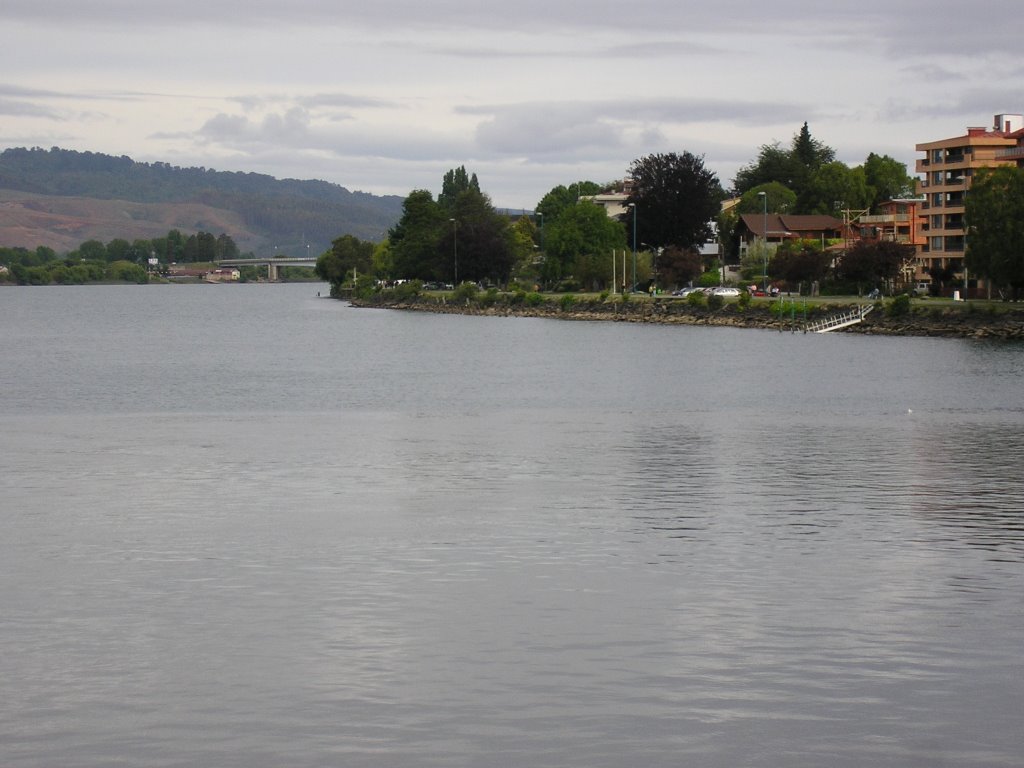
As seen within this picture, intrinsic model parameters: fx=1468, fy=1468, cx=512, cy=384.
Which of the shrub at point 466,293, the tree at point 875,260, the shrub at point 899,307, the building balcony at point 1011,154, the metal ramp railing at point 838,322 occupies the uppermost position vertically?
the building balcony at point 1011,154

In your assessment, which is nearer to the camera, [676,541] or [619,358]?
[676,541]

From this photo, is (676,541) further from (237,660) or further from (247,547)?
(237,660)

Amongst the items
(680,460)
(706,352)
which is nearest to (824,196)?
(706,352)

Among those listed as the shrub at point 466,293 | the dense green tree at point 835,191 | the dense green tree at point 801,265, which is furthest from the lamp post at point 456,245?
the dense green tree at point 801,265

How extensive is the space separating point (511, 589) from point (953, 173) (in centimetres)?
11559

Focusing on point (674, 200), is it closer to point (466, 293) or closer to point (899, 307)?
point (466, 293)

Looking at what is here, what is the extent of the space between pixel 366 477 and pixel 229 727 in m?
18.0

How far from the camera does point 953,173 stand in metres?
127

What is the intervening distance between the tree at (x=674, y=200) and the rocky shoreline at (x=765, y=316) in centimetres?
1356

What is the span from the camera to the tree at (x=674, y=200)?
492ft

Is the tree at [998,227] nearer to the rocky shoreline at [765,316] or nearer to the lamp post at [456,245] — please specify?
the rocky shoreline at [765,316]

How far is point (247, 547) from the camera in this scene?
2272 cm

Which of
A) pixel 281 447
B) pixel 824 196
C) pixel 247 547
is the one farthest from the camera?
pixel 824 196

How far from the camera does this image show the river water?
44.5ft
